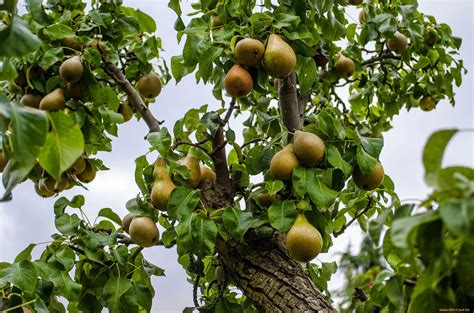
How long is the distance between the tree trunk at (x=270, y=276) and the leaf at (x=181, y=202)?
0.60 ft

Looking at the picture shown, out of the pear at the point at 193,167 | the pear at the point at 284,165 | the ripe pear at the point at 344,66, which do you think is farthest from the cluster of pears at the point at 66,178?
the ripe pear at the point at 344,66

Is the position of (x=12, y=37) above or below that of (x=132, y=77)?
below

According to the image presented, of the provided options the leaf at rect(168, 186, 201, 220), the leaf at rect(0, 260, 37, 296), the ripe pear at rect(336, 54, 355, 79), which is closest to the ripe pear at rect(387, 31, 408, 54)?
the ripe pear at rect(336, 54, 355, 79)

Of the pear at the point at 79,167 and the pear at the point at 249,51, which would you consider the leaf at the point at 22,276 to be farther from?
the pear at the point at 249,51

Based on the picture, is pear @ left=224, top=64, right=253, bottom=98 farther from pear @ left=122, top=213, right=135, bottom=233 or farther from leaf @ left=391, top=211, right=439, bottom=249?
leaf @ left=391, top=211, right=439, bottom=249

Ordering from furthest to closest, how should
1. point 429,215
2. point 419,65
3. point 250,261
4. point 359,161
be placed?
point 419,65 → point 250,261 → point 359,161 → point 429,215

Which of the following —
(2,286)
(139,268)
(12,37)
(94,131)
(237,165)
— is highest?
(237,165)

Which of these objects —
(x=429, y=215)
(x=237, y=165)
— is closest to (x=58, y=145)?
(x=429, y=215)

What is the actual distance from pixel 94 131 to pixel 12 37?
0.86m

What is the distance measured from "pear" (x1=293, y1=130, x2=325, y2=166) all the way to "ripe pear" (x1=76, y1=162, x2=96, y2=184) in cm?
62

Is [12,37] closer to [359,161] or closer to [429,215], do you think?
[429,215]

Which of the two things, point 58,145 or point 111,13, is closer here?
point 58,145

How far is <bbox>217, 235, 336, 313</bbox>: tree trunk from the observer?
4.45ft

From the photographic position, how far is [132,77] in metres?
1.74
